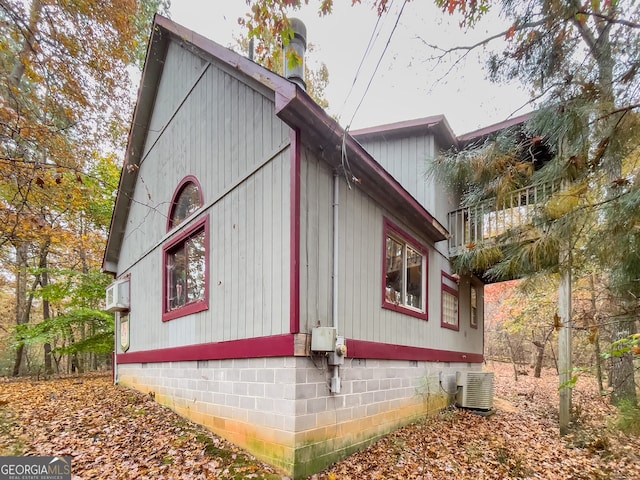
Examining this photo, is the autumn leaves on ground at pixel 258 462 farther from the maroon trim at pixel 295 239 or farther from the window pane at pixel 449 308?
the window pane at pixel 449 308

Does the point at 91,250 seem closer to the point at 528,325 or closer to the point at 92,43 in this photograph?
the point at 92,43

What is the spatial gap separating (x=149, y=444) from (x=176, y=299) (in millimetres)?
2737

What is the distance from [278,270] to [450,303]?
19.7ft

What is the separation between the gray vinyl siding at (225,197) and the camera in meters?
4.20

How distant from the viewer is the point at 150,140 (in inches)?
335

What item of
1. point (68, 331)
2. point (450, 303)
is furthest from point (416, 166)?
point (68, 331)

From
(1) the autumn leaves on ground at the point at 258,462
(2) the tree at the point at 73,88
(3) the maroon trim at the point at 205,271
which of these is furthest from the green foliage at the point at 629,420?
(2) the tree at the point at 73,88

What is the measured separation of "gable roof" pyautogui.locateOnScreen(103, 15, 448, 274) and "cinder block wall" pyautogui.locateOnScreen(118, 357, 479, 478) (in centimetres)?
255

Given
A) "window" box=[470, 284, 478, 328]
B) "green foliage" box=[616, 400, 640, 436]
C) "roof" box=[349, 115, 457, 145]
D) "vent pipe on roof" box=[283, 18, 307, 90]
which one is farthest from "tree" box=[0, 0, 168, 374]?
"green foliage" box=[616, 400, 640, 436]

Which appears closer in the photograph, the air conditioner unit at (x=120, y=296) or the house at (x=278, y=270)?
the house at (x=278, y=270)

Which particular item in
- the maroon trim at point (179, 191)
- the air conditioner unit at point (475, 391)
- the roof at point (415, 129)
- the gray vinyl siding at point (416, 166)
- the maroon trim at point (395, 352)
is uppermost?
the roof at point (415, 129)

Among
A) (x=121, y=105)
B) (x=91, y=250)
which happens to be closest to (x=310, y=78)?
(x=121, y=105)

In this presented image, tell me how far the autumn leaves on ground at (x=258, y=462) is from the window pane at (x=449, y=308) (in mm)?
2107

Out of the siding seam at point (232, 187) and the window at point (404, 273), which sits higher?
the siding seam at point (232, 187)
